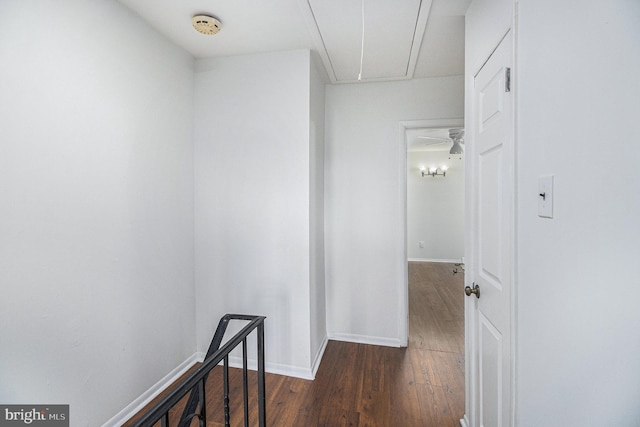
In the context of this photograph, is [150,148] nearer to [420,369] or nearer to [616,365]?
[616,365]

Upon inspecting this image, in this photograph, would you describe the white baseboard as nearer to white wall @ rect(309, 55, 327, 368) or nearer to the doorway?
white wall @ rect(309, 55, 327, 368)

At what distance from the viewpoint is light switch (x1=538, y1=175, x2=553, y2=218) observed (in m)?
0.81

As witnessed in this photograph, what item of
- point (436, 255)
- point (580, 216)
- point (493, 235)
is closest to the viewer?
point (580, 216)

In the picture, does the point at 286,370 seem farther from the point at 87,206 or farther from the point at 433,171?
the point at 433,171

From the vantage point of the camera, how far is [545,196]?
84cm

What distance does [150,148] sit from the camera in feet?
6.44

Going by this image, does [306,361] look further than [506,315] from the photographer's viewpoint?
Yes

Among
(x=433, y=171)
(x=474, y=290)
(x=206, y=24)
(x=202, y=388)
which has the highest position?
(x=206, y=24)

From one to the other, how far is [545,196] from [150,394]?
98.0 inches

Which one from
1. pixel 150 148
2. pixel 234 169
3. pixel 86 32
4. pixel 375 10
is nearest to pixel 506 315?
pixel 375 10

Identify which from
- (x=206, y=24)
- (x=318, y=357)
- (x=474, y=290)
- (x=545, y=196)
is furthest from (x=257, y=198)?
(x=545, y=196)

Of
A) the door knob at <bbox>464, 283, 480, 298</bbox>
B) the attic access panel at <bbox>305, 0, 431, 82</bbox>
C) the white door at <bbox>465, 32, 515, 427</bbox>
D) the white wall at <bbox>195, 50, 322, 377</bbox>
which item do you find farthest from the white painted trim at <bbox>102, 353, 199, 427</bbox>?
the attic access panel at <bbox>305, 0, 431, 82</bbox>

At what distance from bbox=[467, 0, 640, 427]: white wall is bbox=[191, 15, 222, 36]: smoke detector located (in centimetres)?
170

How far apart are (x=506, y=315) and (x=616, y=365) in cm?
54
